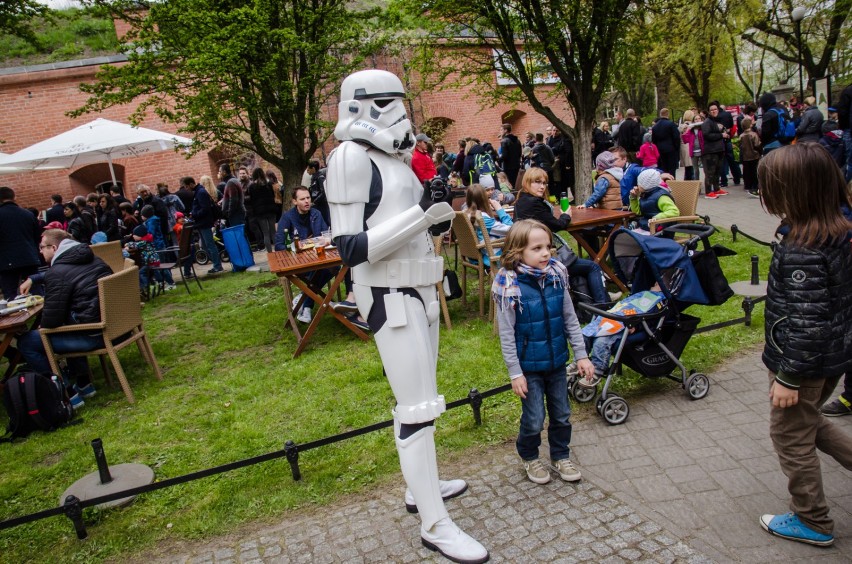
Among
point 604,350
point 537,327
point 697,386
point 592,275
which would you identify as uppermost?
point 537,327

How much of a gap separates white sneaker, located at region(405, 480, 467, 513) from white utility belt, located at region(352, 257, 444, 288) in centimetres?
127

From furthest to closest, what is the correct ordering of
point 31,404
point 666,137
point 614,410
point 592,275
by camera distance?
point 666,137 < point 592,275 < point 31,404 < point 614,410

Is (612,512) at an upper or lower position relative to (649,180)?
lower

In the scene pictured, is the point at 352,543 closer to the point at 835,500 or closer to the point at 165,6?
the point at 835,500

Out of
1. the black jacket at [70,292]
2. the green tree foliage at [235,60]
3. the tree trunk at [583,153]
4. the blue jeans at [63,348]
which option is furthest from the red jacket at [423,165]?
the blue jeans at [63,348]

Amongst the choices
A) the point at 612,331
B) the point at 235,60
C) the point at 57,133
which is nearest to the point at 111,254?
the point at 235,60

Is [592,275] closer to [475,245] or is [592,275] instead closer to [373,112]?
[475,245]

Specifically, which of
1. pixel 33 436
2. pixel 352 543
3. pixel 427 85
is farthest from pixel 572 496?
pixel 427 85

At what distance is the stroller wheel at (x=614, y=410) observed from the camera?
4.07 m

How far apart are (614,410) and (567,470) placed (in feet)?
2.56

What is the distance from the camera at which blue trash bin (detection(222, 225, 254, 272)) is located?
444 inches

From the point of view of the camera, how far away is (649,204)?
680cm

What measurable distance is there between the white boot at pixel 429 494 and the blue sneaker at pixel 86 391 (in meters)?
4.21

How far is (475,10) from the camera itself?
1102cm
